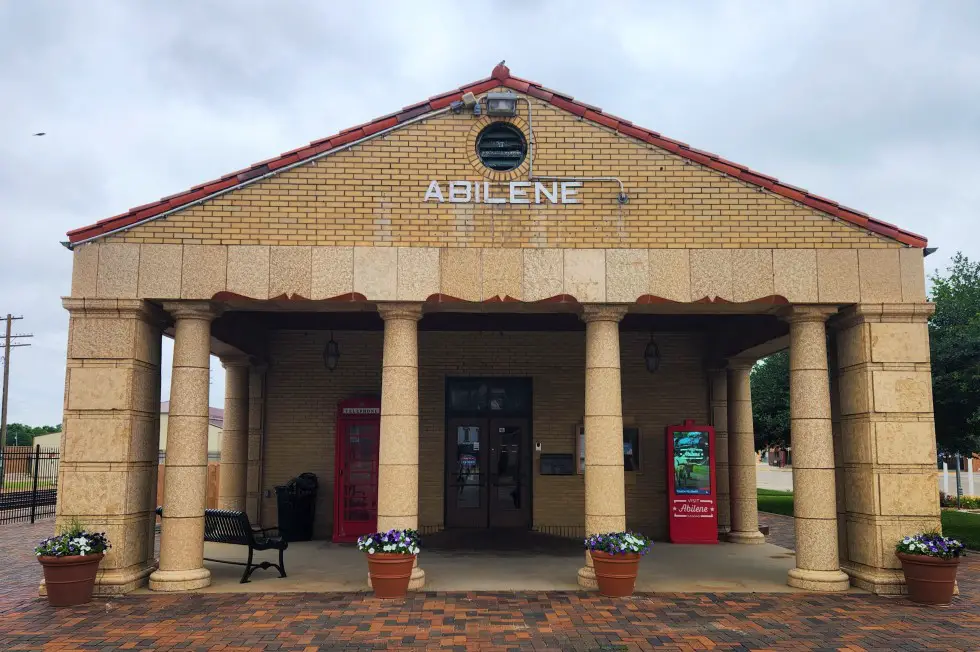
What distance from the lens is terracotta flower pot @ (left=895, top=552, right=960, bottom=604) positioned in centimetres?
957

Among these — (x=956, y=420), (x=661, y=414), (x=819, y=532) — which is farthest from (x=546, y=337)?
(x=956, y=420)

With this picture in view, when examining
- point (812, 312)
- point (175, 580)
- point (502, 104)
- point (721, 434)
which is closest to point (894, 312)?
A: point (812, 312)

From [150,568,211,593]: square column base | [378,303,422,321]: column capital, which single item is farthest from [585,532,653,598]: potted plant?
[150,568,211,593]: square column base

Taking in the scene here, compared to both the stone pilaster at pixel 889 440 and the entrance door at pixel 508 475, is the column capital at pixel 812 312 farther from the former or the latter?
the entrance door at pixel 508 475

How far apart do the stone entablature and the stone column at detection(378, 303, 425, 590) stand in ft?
1.36

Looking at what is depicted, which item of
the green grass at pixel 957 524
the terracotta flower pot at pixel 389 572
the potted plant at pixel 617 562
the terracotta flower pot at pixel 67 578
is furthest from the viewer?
the green grass at pixel 957 524

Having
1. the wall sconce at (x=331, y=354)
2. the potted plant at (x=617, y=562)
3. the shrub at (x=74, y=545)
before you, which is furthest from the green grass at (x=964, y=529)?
the shrub at (x=74, y=545)

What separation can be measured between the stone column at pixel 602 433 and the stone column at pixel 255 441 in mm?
7765

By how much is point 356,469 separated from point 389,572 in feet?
17.9

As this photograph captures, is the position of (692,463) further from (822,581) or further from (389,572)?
(389,572)

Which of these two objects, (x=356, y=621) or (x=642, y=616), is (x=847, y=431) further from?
(x=356, y=621)

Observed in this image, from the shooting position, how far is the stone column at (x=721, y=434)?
52.4 ft

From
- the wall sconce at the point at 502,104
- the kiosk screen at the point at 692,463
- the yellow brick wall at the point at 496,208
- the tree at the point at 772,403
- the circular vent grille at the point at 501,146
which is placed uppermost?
the wall sconce at the point at 502,104

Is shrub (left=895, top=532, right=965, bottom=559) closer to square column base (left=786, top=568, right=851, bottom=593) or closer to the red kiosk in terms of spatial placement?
square column base (left=786, top=568, right=851, bottom=593)
